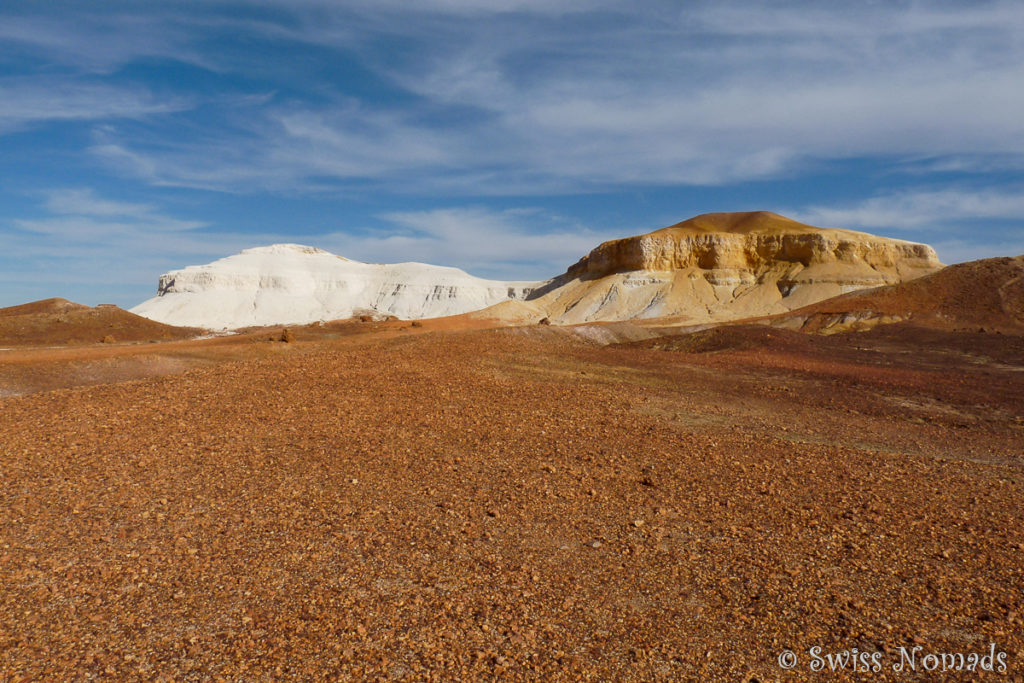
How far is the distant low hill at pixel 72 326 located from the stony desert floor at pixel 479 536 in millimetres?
29732

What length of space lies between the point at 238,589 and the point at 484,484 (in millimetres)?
3023

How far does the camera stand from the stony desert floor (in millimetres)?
4035

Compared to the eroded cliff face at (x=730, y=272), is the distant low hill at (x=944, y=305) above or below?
below

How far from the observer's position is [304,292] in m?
77.7

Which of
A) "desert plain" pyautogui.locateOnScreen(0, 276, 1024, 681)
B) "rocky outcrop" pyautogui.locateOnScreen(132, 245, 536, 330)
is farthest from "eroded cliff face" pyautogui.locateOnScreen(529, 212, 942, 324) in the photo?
"desert plain" pyautogui.locateOnScreen(0, 276, 1024, 681)

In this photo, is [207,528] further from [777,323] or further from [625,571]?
[777,323]

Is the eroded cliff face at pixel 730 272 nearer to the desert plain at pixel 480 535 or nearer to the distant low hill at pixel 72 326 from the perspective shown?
the distant low hill at pixel 72 326

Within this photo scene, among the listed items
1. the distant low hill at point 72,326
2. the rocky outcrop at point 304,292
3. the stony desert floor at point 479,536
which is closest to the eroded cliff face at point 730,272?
the rocky outcrop at point 304,292

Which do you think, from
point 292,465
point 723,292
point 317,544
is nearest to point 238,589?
point 317,544

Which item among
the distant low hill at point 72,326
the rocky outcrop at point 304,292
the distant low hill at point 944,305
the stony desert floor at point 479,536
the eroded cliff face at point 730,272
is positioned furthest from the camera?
the rocky outcrop at point 304,292

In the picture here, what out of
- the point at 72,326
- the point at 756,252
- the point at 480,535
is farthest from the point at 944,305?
the point at 72,326

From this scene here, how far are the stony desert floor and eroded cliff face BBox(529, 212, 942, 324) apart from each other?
47635mm

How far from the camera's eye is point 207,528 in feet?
18.5

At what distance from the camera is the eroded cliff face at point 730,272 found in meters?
58.8
